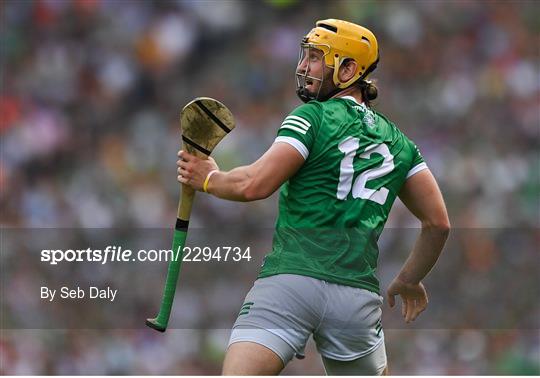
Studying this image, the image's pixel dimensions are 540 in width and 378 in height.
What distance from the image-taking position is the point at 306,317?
3.15m

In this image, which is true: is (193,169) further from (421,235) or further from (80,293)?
(80,293)

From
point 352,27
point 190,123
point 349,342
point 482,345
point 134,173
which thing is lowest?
point 482,345

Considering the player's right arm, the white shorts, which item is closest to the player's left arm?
the white shorts

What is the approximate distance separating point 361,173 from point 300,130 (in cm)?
26

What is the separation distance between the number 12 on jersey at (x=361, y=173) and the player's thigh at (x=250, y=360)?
53 centimetres

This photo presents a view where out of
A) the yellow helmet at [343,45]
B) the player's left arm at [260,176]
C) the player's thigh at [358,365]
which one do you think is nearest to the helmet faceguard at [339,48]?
the yellow helmet at [343,45]

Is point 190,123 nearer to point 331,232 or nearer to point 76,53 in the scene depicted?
point 331,232

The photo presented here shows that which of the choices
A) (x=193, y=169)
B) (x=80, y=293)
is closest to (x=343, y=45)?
(x=193, y=169)

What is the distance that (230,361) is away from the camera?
301 cm

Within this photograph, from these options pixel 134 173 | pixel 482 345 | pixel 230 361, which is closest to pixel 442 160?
pixel 482 345

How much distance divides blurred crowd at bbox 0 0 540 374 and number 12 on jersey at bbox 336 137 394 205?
9.73 feet

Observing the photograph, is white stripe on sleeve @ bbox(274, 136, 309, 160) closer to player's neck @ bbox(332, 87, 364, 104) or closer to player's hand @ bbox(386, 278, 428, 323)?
player's neck @ bbox(332, 87, 364, 104)

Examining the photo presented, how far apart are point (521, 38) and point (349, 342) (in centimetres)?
496

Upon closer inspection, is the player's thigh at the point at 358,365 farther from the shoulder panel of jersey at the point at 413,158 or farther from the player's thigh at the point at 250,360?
the shoulder panel of jersey at the point at 413,158
